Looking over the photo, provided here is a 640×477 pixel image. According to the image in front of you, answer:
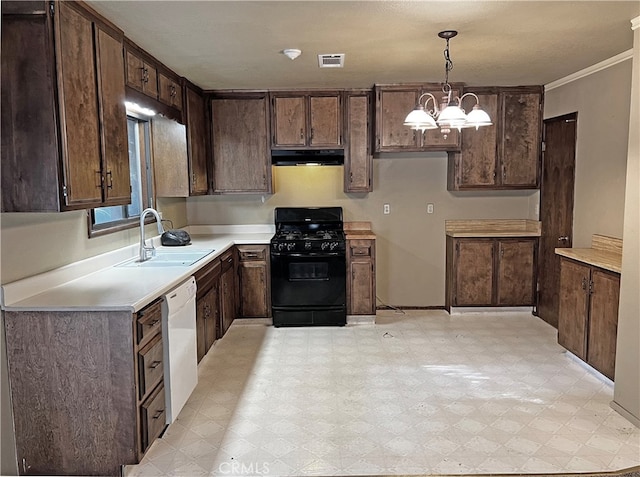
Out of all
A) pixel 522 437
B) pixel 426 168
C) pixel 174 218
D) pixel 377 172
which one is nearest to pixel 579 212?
pixel 426 168

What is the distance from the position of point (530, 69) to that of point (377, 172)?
5.92 ft

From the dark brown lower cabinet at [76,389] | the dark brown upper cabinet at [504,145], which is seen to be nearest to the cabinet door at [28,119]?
the dark brown lower cabinet at [76,389]

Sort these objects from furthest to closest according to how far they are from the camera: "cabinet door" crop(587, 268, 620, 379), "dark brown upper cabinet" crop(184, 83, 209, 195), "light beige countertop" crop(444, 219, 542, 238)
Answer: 1. "light beige countertop" crop(444, 219, 542, 238)
2. "dark brown upper cabinet" crop(184, 83, 209, 195)
3. "cabinet door" crop(587, 268, 620, 379)

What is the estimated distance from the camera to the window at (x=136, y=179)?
367 cm

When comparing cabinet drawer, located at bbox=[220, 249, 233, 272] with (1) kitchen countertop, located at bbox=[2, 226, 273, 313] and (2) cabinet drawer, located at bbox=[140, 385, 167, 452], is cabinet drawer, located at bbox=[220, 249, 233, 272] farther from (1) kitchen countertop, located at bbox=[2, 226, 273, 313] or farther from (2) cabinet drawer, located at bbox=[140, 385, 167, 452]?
(2) cabinet drawer, located at bbox=[140, 385, 167, 452]

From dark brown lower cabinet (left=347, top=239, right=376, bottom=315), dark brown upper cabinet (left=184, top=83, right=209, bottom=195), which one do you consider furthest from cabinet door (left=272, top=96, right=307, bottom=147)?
dark brown lower cabinet (left=347, top=239, right=376, bottom=315)

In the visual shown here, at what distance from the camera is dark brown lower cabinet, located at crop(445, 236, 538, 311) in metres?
5.05

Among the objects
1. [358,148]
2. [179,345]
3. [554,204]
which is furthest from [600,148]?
[179,345]

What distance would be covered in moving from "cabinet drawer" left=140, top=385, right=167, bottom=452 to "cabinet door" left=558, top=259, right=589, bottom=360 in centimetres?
299

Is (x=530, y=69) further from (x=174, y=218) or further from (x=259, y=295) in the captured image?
(x=174, y=218)

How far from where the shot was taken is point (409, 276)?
5.46m

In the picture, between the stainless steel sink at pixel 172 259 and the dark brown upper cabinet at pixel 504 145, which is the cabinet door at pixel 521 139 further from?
the stainless steel sink at pixel 172 259

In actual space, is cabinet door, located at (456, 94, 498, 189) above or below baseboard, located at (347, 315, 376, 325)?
above

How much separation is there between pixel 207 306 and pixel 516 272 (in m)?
3.23
